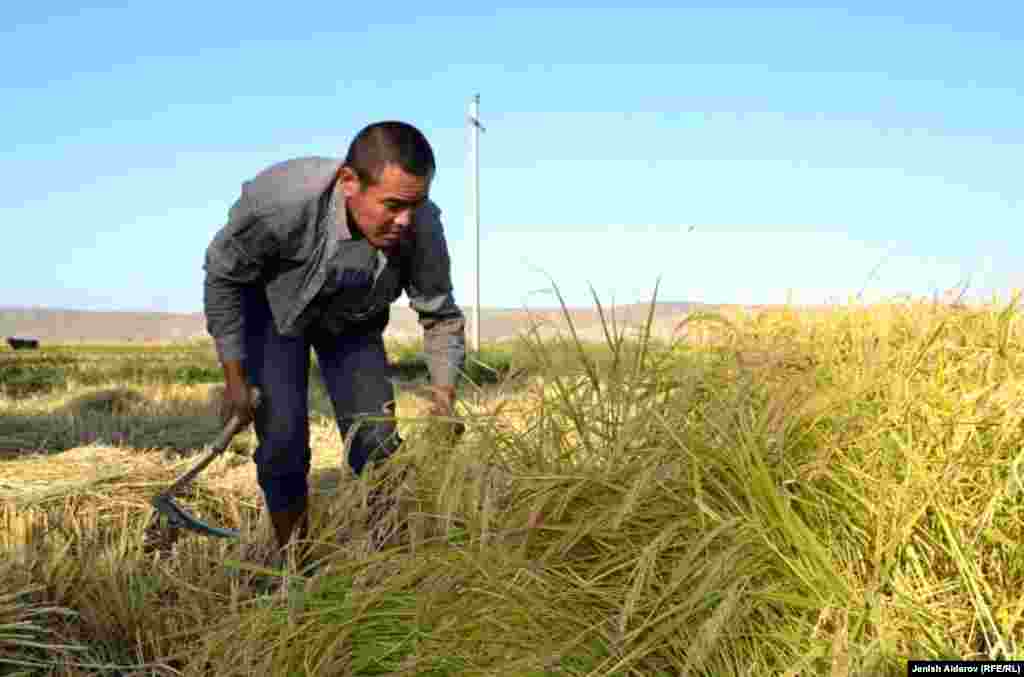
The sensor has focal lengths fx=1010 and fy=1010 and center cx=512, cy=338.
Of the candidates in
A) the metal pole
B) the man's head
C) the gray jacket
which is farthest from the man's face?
the metal pole

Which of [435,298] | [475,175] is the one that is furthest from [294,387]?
[475,175]

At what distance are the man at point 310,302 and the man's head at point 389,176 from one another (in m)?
0.01

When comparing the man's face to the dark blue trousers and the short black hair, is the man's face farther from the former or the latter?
the dark blue trousers

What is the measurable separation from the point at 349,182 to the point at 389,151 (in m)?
0.24

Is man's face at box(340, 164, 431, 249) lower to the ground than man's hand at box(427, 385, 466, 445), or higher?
higher

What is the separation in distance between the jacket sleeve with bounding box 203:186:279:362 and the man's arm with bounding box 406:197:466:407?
465 millimetres

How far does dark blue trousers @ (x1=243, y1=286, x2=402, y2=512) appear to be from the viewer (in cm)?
336

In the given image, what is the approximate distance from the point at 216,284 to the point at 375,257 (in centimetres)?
54

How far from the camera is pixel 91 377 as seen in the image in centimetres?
1381

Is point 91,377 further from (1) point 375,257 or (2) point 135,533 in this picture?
(1) point 375,257

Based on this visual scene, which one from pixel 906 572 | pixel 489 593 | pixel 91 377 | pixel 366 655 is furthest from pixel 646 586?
Answer: pixel 91 377

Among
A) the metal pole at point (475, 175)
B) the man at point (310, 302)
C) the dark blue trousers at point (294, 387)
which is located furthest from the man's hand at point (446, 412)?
the metal pole at point (475, 175)

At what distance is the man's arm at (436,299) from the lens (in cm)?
326

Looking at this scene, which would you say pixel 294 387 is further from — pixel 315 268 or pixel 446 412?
pixel 446 412
